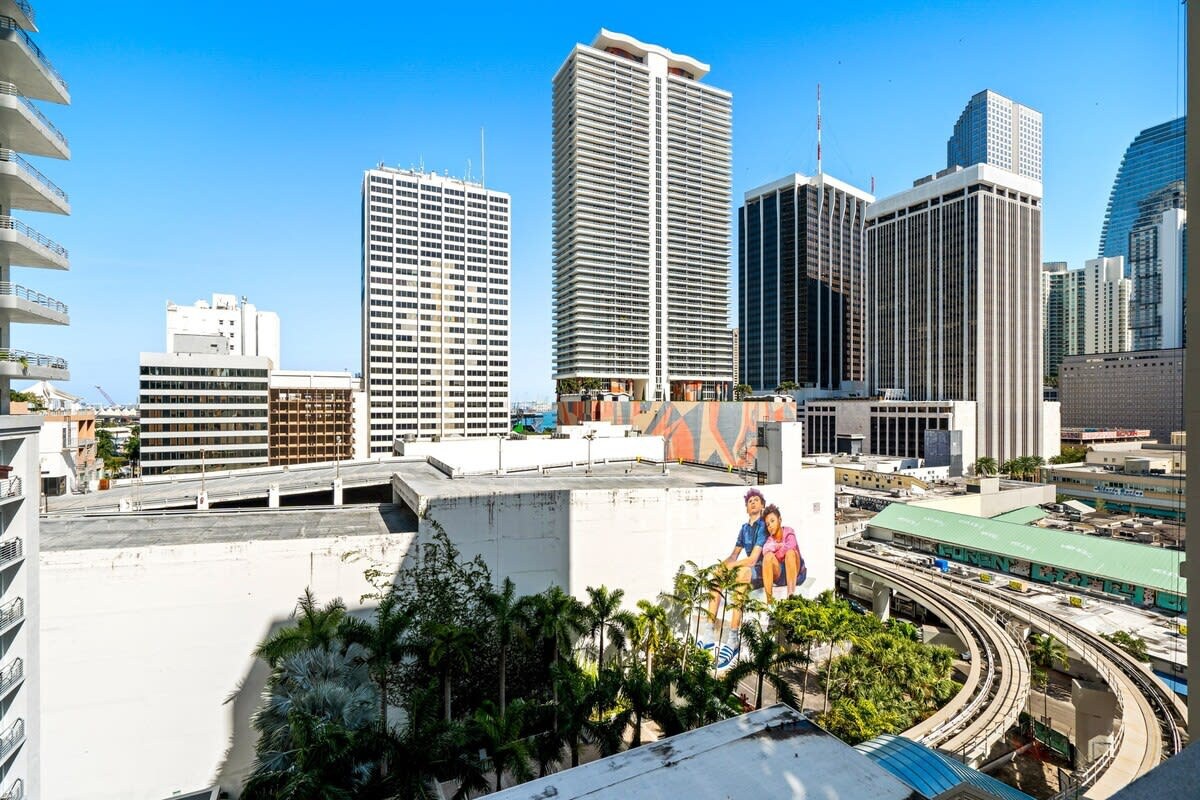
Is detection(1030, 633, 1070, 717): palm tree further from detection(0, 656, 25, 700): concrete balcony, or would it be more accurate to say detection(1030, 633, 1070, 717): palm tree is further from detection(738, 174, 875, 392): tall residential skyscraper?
detection(738, 174, 875, 392): tall residential skyscraper

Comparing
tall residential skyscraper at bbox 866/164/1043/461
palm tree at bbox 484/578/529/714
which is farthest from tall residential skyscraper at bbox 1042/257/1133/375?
palm tree at bbox 484/578/529/714

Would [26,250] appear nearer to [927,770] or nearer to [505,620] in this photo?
[505,620]

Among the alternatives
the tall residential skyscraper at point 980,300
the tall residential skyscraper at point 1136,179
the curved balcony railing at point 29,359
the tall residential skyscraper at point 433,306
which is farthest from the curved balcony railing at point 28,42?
the tall residential skyscraper at point 1136,179

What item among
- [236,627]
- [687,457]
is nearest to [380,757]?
[236,627]

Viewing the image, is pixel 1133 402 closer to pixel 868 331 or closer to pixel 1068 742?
pixel 868 331

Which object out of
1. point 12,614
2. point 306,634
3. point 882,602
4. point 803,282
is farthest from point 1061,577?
point 803,282
